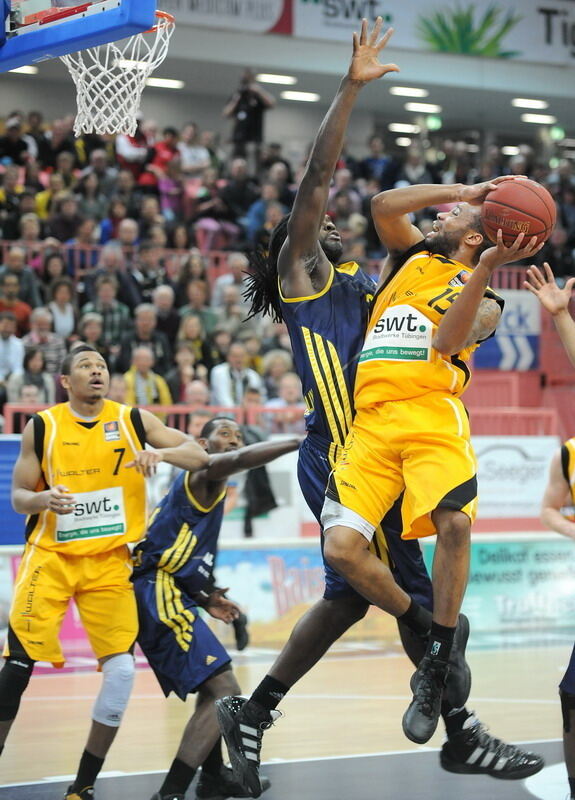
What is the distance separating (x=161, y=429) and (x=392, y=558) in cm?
171

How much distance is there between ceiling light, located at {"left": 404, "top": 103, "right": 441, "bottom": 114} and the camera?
2428 cm

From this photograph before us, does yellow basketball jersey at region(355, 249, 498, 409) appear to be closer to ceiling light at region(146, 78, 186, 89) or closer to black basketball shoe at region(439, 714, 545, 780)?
black basketball shoe at region(439, 714, 545, 780)

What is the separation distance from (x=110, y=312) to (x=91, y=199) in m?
2.86

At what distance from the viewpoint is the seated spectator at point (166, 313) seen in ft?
45.8

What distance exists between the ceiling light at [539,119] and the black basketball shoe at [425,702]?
2179 cm

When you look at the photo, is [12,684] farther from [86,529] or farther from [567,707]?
[567,707]

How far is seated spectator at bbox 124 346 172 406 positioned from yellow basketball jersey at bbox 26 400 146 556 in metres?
5.88

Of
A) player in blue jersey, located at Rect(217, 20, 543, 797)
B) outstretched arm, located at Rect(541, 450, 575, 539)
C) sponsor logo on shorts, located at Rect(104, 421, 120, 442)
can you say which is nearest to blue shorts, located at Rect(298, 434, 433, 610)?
player in blue jersey, located at Rect(217, 20, 543, 797)

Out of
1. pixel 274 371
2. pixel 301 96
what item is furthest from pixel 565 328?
pixel 301 96

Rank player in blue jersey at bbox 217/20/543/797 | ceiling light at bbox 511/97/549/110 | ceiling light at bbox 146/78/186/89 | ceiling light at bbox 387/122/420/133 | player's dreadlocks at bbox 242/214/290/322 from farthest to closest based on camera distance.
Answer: ceiling light at bbox 387/122/420/133
ceiling light at bbox 511/97/549/110
ceiling light at bbox 146/78/186/89
player's dreadlocks at bbox 242/214/290/322
player in blue jersey at bbox 217/20/543/797

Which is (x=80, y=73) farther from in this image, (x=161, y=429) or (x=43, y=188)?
(x=43, y=188)

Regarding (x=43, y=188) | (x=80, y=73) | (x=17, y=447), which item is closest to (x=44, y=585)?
(x=80, y=73)

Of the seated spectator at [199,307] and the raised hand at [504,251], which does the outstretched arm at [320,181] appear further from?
the seated spectator at [199,307]

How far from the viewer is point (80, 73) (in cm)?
657
